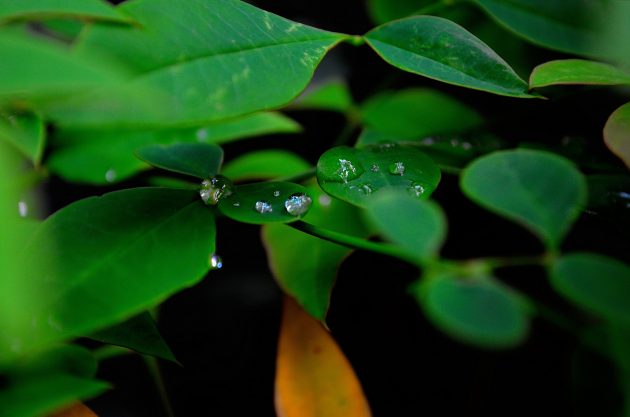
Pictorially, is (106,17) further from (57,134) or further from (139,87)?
(57,134)

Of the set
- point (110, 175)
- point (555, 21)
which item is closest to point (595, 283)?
point (555, 21)

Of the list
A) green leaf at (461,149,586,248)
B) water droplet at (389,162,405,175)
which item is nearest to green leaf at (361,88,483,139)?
water droplet at (389,162,405,175)

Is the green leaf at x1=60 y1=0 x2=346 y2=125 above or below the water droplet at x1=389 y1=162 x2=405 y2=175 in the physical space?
above

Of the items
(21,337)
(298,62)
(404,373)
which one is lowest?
(404,373)

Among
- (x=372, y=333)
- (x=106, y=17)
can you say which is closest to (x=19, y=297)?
(x=106, y=17)

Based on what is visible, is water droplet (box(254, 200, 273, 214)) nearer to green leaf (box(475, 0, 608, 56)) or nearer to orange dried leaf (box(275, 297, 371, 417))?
orange dried leaf (box(275, 297, 371, 417))

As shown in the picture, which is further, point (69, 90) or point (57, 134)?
point (57, 134)
